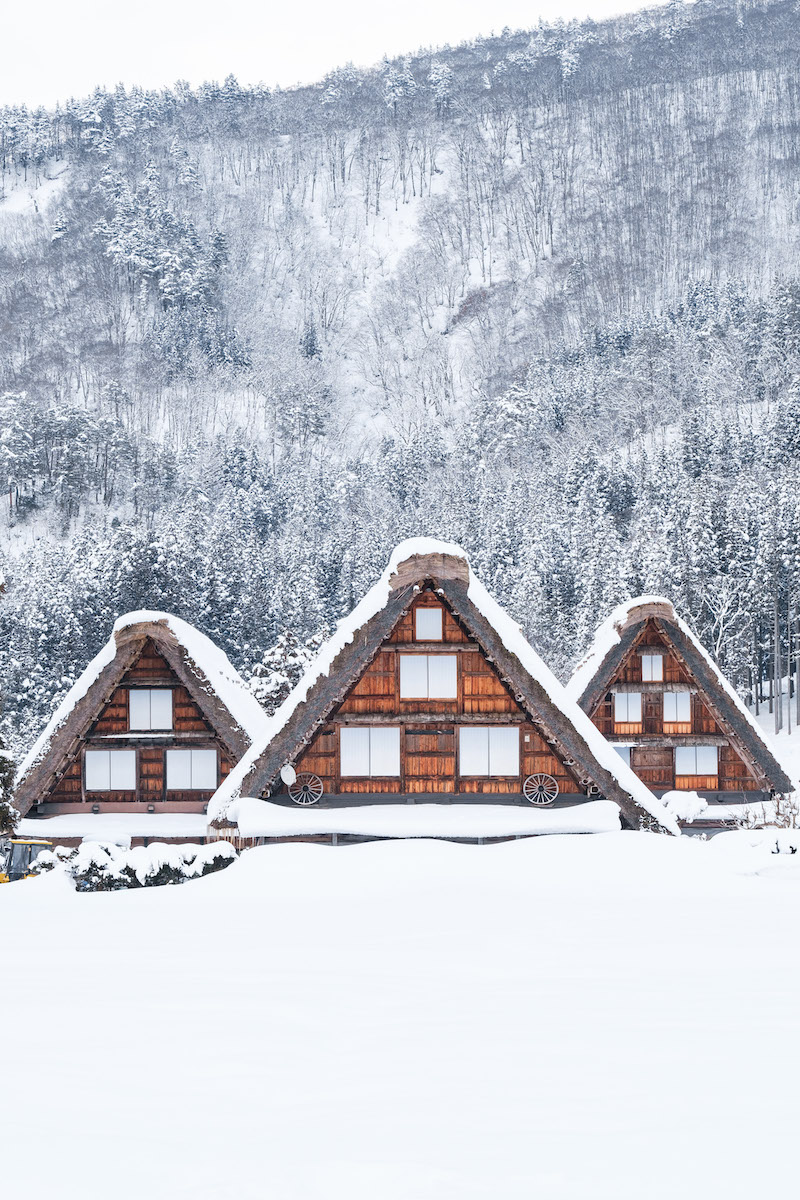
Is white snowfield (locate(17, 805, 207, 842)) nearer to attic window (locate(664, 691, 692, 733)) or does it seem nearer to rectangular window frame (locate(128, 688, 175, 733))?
rectangular window frame (locate(128, 688, 175, 733))

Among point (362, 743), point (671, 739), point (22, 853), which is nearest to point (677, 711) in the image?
point (671, 739)

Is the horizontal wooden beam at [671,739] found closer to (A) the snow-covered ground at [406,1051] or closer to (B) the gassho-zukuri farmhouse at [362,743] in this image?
(B) the gassho-zukuri farmhouse at [362,743]

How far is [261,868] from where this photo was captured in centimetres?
1314

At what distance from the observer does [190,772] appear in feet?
75.3

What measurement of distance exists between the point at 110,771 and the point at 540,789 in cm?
1015

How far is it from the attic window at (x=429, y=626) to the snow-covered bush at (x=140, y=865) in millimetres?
5733

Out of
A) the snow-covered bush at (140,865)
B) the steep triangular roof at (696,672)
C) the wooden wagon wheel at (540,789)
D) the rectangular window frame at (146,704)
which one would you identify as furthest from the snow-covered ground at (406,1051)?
the steep triangular roof at (696,672)

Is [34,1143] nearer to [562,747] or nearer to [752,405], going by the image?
[562,747]

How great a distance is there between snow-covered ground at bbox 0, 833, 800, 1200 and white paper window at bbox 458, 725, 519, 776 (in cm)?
882

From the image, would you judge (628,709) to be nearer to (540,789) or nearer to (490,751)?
(540,789)

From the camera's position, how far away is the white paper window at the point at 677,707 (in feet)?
86.2

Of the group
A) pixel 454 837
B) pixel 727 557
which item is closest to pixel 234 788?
pixel 454 837

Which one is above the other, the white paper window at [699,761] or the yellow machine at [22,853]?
the white paper window at [699,761]

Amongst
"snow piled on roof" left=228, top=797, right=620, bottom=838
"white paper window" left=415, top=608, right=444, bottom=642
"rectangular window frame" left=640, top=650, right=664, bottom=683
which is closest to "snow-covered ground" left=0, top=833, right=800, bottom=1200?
"snow piled on roof" left=228, top=797, right=620, bottom=838
